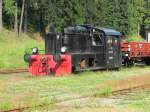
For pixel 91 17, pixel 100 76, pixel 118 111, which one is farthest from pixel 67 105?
pixel 91 17

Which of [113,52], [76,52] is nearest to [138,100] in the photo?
[76,52]

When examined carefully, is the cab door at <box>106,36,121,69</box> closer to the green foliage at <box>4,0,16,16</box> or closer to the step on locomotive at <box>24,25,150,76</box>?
the step on locomotive at <box>24,25,150,76</box>

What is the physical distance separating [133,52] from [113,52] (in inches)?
195

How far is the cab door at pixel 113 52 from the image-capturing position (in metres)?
27.2

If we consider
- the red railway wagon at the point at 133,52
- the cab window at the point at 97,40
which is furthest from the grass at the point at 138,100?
the red railway wagon at the point at 133,52

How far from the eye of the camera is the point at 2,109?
509 inches

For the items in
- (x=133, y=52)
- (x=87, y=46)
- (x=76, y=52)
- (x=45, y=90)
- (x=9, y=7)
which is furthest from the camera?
(x=9, y=7)

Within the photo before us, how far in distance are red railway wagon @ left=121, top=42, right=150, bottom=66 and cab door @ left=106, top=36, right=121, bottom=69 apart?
3.24 meters

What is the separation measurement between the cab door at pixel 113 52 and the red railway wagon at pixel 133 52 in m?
3.24

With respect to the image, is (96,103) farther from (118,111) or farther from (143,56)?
(143,56)

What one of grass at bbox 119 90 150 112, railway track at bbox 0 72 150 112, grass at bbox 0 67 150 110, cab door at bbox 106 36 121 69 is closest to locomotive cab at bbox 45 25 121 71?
cab door at bbox 106 36 121 69

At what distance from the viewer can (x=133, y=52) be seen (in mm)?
32656

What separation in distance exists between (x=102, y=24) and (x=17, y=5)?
11.3 meters

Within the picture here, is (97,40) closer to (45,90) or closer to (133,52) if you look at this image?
(133,52)
